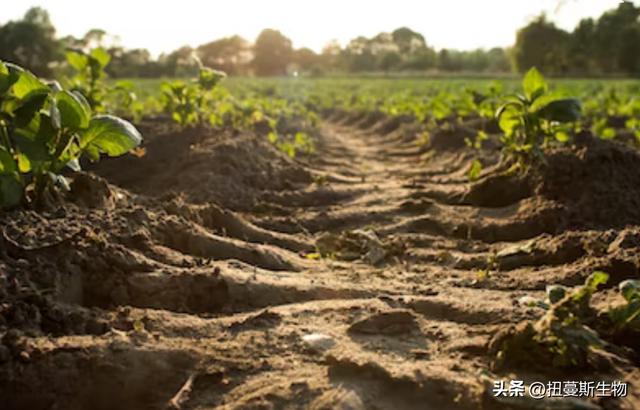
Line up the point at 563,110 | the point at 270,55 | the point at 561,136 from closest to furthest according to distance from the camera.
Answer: the point at 563,110, the point at 561,136, the point at 270,55

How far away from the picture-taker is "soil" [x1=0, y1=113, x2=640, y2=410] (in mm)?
2119

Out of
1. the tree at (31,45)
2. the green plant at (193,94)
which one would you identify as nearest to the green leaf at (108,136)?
the green plant at (193,94)

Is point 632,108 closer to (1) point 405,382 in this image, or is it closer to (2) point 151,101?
(2) point 151,101

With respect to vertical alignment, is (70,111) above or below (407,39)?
below

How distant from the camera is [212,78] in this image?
7.91 meters

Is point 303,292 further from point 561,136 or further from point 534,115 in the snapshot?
point 561,136

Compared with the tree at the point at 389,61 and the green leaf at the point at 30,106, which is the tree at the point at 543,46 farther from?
the tree at the point at 389,61

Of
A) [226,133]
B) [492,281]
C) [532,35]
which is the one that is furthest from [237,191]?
[532,35]

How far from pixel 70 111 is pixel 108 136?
255mm

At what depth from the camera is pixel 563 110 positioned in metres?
4.97

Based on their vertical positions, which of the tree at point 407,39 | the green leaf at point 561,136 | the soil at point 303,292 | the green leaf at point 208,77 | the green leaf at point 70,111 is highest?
the tree at point 407,39

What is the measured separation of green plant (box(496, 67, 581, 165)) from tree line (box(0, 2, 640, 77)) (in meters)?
5.73

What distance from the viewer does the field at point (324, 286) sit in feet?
6.93

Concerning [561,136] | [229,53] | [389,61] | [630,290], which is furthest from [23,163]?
[389,61]
